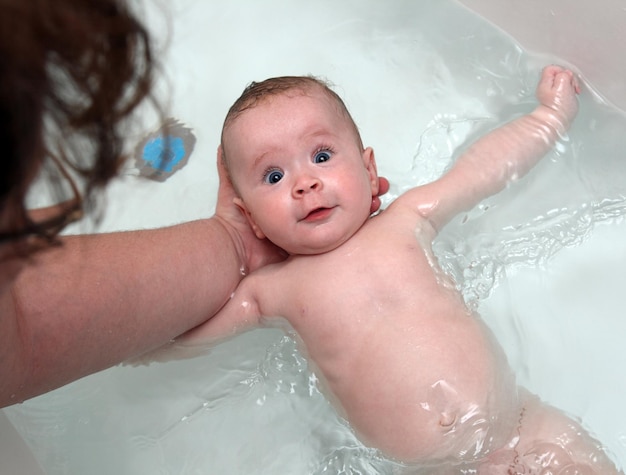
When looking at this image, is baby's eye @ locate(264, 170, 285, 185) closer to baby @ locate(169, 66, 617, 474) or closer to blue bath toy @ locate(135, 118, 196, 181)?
baby @ locate(169, 66, 617, 474)

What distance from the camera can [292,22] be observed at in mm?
1616

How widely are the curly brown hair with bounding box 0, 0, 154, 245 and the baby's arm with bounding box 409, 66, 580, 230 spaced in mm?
665

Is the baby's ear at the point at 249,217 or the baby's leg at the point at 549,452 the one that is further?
the baby's ear at the point at 249,217

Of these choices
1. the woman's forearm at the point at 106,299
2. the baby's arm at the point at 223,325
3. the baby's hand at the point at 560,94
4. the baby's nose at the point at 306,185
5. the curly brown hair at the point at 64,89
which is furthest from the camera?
the baby's hand at the point at 560,94

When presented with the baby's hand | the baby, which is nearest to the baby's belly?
the baby

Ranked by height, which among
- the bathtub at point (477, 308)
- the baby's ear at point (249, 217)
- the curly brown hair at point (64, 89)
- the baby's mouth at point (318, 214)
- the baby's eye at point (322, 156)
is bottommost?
the bathtub at point (477, 308)

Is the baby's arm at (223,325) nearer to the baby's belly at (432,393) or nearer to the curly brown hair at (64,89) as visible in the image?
the baby's belly at (432,393)

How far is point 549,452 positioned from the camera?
0.96 meters

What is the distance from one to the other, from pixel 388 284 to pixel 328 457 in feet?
1.00

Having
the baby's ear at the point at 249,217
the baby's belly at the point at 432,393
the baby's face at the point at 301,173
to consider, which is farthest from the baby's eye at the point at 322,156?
the baby's belly at the point at 432,393

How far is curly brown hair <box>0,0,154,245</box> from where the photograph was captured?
17.2 inches

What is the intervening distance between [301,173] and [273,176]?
5cm

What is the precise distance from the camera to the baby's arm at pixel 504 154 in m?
1.13

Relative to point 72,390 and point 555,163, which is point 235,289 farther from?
point 555,163
